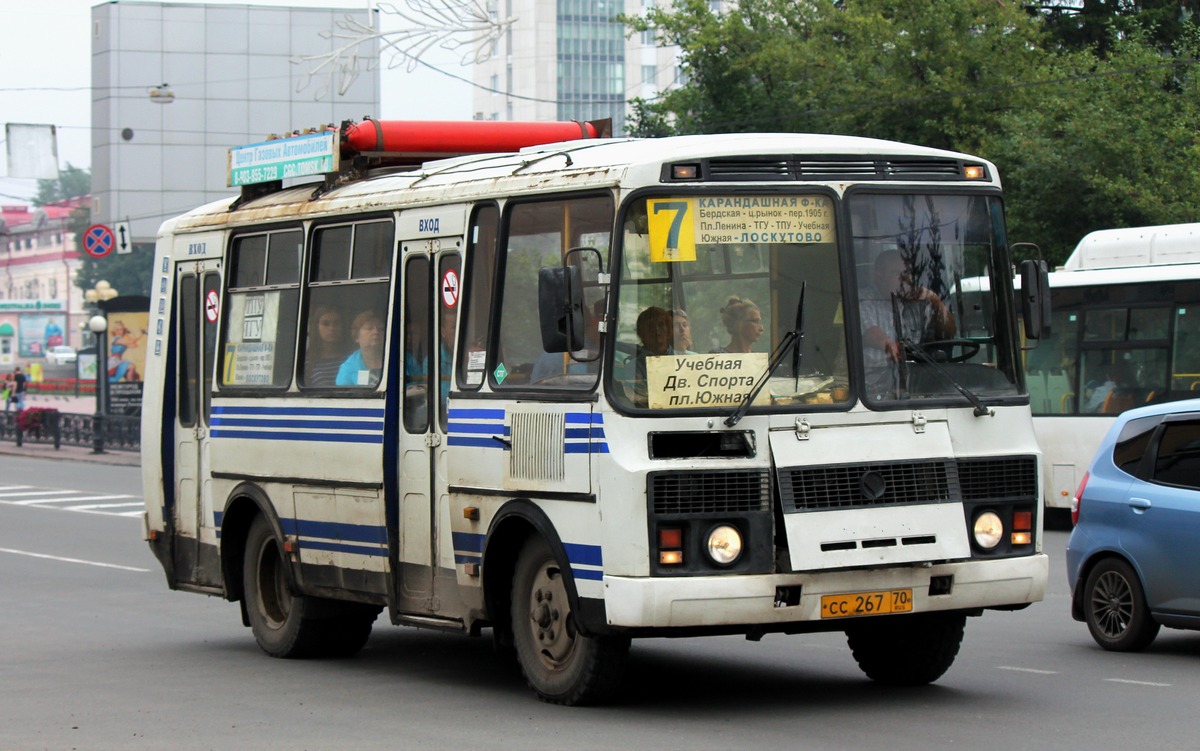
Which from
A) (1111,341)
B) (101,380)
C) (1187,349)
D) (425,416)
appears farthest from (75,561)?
(101,380)

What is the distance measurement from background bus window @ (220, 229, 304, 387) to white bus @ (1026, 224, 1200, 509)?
37.2 ft

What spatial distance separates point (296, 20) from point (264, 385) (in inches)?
2191

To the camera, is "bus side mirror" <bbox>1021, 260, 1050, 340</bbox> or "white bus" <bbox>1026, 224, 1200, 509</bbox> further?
"white bus" <bbox>1026, 224, 1200, 509</bbox>

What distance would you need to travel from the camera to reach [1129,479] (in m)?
12.2

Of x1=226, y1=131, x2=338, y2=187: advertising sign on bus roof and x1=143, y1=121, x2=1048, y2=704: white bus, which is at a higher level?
x1=226, y1=131, x2=338, y2=187: advertising sign on bus roof

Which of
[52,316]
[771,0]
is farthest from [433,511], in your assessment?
[52,316]

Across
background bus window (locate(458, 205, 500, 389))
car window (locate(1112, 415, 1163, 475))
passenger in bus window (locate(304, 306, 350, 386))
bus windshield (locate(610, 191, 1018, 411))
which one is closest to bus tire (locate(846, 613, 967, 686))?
bus windshield (locate(610, 191, 1018, 411))


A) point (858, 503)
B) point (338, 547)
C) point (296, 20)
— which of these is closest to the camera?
point (858, 503)

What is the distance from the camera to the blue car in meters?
11.7

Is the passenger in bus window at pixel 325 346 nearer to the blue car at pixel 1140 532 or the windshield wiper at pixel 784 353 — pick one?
the windshield wiper at pixel 784 353

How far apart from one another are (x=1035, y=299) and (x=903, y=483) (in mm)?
1405

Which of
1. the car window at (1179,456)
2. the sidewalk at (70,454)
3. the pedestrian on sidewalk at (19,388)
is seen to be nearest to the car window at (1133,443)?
the car window at (1179,456)

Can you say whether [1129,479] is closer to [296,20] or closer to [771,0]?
[771,0]

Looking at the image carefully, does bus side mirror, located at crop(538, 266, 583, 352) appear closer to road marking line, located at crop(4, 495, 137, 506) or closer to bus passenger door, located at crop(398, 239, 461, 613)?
bus passenger door, located at crop(398, 239, 461, 613)
